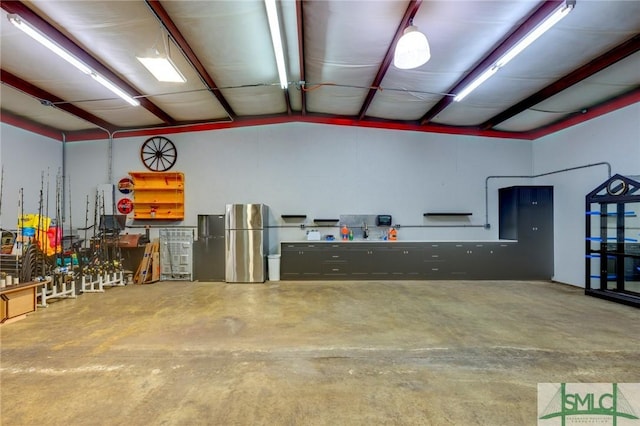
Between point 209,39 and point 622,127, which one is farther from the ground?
point 209,39

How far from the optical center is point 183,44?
3619 millimetres

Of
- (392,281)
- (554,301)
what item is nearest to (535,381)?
(554,301)

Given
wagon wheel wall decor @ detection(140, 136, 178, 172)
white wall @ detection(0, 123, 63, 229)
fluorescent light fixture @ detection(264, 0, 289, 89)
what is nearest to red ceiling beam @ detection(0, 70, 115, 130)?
wagon wheel wall decor @ detection(140, 136, 178, 172)

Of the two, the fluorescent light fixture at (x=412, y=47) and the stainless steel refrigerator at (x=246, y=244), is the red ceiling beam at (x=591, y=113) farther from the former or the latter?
the stainless steel refrigerator at (x=246, y=244)

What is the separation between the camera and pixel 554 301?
14.3ft

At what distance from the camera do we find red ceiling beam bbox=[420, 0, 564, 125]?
9.52ft

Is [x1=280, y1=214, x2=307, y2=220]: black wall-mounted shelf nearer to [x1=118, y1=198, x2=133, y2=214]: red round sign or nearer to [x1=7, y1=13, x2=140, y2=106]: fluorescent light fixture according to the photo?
[x1=118, y1=198, x2=133, y2=214]: red round sign

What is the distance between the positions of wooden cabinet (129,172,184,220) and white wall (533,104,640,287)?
8.17 meters

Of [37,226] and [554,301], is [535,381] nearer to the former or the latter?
[554,301]

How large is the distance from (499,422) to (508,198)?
5.54m

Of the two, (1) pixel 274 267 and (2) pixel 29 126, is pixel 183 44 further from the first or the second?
(2) pixel 29 126

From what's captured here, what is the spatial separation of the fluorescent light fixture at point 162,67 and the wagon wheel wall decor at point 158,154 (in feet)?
10.5

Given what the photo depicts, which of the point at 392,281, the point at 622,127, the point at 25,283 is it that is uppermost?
the point at 622,127

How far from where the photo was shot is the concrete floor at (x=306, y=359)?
72.5 inches
